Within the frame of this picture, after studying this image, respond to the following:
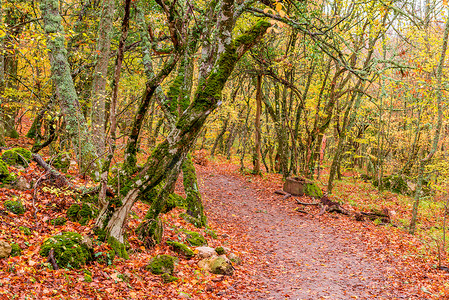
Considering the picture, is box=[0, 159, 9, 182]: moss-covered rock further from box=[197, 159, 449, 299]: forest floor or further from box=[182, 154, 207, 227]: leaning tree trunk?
box=[197, 159, 449, 299]: forest floor

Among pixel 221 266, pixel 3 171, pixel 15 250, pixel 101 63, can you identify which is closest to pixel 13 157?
pixel 3 171

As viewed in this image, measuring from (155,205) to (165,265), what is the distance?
1375 mm

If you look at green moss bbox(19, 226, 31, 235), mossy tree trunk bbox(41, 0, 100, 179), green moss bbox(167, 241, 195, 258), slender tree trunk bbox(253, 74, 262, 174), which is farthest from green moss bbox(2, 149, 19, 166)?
slender tree trunk bbox(253, 74, 262, 174)

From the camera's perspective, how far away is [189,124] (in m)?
5.17

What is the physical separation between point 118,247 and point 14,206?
6.22 ft

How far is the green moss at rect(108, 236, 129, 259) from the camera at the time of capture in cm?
522

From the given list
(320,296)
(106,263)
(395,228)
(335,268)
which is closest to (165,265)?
(106,263)

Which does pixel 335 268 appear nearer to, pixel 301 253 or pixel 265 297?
pixel 301 253

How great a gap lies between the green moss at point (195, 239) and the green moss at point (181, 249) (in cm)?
→ 51

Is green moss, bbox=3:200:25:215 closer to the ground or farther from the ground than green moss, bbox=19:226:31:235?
farther from the ground

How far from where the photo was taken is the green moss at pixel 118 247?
17.1 feet

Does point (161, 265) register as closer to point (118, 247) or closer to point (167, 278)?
point (167, 278)

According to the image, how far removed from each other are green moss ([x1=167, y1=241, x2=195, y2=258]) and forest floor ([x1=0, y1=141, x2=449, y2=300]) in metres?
0.13

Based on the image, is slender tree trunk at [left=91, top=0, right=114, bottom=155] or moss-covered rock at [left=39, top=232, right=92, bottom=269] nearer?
moss-covered rock at [left=39, top=232, right=92, bottom=269]
